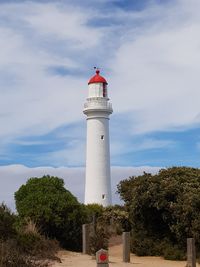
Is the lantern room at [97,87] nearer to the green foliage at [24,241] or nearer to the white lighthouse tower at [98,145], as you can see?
the white lighthouse tower at [98,145]

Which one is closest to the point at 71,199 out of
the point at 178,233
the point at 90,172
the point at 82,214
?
the point at 82,214

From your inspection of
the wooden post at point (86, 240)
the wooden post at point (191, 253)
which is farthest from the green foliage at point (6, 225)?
the wooden post at point (191, 253)

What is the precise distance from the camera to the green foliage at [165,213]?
22.2 m

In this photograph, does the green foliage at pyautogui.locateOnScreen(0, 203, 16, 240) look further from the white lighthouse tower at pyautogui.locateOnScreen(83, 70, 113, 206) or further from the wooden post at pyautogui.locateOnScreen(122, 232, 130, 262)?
the white lighthouse tower at pyautogui.locateOnScreen(83, 70, 113, 206)

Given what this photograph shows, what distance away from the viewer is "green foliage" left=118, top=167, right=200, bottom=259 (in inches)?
874

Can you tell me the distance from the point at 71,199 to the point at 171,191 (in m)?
4.43

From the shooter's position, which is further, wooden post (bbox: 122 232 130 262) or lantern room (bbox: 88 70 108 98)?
lantern room (bbox: 88 70 108 98)

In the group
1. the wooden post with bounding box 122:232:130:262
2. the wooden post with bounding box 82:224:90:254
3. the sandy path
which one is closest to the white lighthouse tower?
the sandy path

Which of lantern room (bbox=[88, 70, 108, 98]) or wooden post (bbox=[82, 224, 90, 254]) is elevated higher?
lantern room (bbox=[88, 70, 108, 98])

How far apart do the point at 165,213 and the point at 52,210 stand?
4982 millimetres

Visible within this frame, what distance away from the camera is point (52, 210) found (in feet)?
72.3

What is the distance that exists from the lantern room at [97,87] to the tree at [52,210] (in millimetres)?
18861

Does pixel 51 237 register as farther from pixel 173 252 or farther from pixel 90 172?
pixel 90 172

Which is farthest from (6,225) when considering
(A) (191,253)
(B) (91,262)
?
(A) (191,253)
